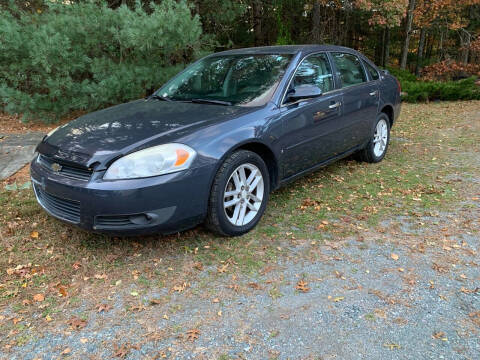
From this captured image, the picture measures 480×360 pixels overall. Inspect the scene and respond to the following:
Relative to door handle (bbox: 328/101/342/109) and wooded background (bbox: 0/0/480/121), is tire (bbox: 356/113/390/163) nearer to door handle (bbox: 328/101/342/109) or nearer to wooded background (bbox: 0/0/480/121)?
door handle (bbox: 328/101/342/109)

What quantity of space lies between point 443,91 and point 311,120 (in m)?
9.23

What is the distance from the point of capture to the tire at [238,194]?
314 centimetres

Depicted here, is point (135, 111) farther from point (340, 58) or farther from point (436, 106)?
point (436, 106)


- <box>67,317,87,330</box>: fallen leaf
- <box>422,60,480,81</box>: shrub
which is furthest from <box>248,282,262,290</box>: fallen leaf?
<box>422,60,480,81</box>: shrub

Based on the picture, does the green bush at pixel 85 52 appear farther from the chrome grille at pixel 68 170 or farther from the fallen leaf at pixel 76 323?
the fallen leaf at pixel 76 323

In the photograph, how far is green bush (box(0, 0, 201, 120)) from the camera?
666cm

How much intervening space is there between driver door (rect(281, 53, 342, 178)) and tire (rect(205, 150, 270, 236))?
1.23 ft

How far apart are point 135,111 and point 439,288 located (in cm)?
288

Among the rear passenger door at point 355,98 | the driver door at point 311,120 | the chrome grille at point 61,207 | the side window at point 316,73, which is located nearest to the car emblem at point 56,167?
the chrome grille at point 61,207

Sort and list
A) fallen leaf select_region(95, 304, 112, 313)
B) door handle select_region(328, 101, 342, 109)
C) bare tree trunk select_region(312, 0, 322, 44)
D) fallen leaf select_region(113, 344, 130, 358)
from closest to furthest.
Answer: fallen leaf select_region(113, 344, 130, 358), fallen leaf select_region(95, 304, 112, 313), door handle select_region(328, 101, 342, 109), bare tree trunk select_region(312, 0, 322, 44)

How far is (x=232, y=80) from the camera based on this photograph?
158 inches

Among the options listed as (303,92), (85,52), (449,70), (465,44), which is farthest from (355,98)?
(465,44)

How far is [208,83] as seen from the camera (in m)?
4.13

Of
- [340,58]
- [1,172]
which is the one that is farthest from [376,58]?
[1,172]
